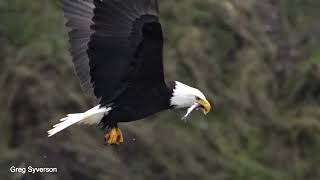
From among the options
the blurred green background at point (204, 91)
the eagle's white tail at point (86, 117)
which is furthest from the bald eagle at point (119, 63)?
the blurred green background at point (204, 91)

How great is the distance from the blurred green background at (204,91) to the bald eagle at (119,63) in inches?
82.5

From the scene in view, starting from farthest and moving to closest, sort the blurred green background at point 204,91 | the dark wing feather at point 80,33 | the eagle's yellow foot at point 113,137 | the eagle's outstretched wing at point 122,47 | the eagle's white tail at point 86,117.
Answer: the blurred green background at point 204,91, the eagle's yellow foot at point 113,137, the dark wing feather at point 80,33, the eagle's white tail at point 86,117, the eagle's outstretched wing at point 122,47

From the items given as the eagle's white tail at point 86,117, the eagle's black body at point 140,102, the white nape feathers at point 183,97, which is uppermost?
the white nape feathers at point 183,97

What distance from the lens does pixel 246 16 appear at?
11.4m

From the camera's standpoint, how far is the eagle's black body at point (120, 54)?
6809mm

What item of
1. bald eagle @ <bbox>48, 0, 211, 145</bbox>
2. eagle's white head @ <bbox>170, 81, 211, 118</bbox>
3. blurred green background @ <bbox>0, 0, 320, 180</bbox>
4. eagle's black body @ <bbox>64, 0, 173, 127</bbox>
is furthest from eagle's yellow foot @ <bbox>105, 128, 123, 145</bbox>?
blurred green background @ <bbox>0, 0, 320, 180</bbox>

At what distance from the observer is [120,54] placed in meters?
6.96

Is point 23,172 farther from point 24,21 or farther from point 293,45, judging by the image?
point 293,45

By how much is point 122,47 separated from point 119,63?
15 centimetres

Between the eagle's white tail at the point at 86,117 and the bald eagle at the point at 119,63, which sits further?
the eagle's white tail at the point at 86,117

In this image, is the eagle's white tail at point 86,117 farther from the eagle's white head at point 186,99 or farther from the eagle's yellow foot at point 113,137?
the eagle's white head at point 186,99

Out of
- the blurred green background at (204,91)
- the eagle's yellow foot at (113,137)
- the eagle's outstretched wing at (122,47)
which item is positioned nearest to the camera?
the eagle's outstretched wing at (122,47)

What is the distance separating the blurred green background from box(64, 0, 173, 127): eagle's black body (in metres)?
2.11

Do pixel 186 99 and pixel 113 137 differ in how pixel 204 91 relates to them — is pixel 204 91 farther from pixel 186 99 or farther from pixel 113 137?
pixel 186 99
